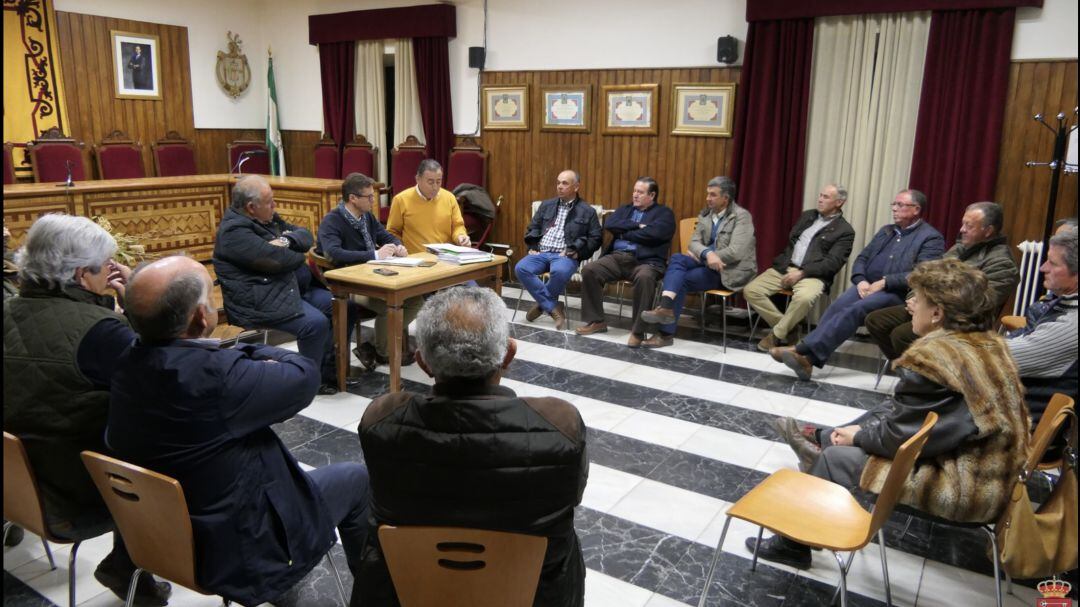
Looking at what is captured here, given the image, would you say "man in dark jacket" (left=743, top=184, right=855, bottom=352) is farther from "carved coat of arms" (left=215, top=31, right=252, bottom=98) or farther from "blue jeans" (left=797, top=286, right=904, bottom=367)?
"carved coat of arms" (left=215, top=31, right=252, bottom=98)

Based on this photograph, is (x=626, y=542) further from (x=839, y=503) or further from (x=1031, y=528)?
(x=1031, y=528)

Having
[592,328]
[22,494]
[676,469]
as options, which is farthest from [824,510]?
[592,328]

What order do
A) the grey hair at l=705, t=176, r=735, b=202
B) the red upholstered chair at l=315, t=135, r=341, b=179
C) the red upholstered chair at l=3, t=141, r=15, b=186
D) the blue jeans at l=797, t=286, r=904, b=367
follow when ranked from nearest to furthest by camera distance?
1. the blue jeans at l=797, t=286, r=904, b=367
2. the grey hair at l=705, t=176, r=735, b=202
3. the red upholstered chair at l=3, t=141, r=15, b=186
4. the red upholstered chair at l=315, t=135, r=341, b=179

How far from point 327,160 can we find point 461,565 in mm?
7040

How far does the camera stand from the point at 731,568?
2562 millimetres

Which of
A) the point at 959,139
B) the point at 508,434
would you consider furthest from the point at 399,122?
the point at 508,434

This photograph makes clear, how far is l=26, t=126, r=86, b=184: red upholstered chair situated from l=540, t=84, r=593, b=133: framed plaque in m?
4.24

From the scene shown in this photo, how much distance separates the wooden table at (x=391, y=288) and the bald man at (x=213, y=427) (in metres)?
1.89

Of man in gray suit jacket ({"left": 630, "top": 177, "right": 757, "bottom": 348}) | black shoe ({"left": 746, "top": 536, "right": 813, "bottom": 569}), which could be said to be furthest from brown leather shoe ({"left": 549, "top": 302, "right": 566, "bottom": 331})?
black shoe ({"left": 746, "top": 536, "right": 813, "bottom": 569})

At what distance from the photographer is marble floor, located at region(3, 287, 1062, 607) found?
244 centimetres

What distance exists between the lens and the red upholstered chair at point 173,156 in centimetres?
768

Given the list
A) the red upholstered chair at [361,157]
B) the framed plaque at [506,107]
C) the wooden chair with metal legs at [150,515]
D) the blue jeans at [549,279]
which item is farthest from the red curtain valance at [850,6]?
the wooden chair with metal legs at [150,515]

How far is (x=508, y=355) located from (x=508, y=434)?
259 mm

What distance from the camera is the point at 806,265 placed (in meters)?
5.02
